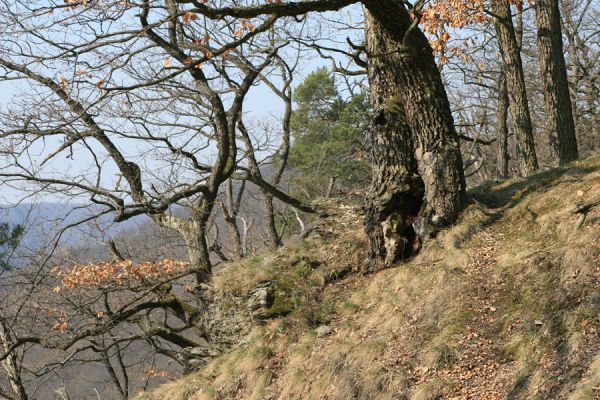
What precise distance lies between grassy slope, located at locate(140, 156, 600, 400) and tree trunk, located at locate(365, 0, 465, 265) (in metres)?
0.38

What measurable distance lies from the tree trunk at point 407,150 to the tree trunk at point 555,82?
3664 mm

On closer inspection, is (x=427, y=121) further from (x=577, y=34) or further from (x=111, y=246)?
(x=577, y=34)

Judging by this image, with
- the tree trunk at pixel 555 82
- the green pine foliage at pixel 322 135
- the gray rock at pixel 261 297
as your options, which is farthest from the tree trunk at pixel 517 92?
the green pine foliage at pixel 322 135

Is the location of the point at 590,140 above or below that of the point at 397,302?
above

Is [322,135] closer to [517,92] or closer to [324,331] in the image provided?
[517,92]

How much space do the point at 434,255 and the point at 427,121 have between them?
171 cm

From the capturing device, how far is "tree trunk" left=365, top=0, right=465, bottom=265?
7.27 meters

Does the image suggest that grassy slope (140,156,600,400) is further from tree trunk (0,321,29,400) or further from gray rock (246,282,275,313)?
tree trunk (0,321,29,400)

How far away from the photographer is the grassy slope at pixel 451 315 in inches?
198

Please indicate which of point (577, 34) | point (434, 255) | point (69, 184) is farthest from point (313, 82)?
point (434, 255)

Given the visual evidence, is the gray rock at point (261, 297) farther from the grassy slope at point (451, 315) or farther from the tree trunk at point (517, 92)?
the tree trunk at point (517, 92)

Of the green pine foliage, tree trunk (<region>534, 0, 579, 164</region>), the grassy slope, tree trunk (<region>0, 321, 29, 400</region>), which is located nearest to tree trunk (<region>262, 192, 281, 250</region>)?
the green pine foliage

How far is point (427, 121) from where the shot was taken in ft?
24.2

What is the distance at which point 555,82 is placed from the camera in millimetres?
10211
